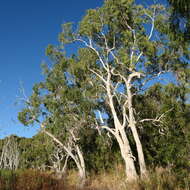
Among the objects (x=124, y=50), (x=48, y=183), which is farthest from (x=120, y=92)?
(x=48, y=183)

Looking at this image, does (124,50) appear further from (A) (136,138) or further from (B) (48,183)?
(B) (48,183)

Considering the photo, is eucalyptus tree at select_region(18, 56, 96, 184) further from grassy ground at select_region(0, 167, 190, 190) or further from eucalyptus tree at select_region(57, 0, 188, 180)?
grassy ground at select_region(0, 167, 190, 190)

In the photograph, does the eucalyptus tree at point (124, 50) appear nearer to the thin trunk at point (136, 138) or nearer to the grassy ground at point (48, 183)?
the thin trunk at point (136, 138)

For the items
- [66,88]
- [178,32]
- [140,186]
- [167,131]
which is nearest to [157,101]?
[167,131]

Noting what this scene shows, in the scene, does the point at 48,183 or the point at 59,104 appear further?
the point at 59,104

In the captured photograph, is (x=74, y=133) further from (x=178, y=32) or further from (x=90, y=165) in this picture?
(x=178, y=32)

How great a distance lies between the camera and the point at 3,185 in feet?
17.4

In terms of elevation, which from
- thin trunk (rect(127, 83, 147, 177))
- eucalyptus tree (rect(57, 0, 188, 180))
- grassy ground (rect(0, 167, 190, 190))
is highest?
eucalyptus tree (rect(57, 0, 188, 180))

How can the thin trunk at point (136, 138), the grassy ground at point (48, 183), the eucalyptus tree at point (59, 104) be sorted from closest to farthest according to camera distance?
1. the grassy ground at point (48, 183)
2. the thin trunk at point (136, 138)
3. the eucalyptus tree at point (59, 104)

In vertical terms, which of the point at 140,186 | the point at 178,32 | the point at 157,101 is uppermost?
the point at 157,101

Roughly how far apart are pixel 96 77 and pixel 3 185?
548 inches

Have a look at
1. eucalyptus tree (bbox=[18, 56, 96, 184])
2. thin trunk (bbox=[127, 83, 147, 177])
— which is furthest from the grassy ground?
eucalyptus tree (bbox=[18, 56, 96, 184])

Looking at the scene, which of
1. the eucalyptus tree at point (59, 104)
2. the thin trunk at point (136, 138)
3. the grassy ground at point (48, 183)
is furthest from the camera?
the eucalyptus tree at point (59, 104)

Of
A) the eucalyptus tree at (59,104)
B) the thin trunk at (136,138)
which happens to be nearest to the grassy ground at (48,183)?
the thin trunk at (136,138)
